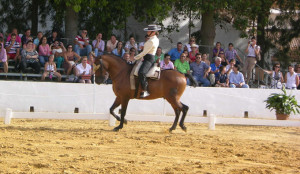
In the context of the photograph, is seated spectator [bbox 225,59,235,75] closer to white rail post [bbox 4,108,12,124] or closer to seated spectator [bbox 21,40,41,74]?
seated spectator [bbox 21,40,41,74]

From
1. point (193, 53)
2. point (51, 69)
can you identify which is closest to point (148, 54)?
point (51, 69)

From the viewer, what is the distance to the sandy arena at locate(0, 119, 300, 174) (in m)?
8.83

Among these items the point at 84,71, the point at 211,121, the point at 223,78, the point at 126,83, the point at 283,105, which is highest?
the point at 84,71

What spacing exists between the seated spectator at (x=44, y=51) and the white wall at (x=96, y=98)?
2.51 metres

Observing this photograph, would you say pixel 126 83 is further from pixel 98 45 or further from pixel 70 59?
pixel 98 45

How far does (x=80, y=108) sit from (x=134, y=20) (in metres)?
9.22

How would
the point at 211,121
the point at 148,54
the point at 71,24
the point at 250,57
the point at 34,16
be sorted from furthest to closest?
1. the point at 34,16
2. the point at 71,24
3. the point at 250,57
4. the point at 211,121
5. the point at 148,54

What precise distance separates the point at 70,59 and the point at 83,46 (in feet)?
3.55

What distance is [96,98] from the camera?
17.7 metres

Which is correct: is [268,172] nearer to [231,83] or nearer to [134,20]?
[231,83]

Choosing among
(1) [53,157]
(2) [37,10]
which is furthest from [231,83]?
(1) [53,157]

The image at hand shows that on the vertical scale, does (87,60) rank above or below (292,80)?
above

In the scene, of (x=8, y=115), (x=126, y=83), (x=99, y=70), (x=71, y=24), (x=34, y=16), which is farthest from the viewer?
(x=34, y=16)

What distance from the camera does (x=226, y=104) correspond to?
18.4 meters
